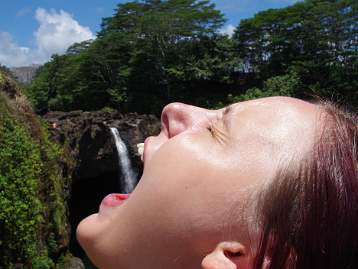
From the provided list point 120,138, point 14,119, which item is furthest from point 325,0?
point 14,119

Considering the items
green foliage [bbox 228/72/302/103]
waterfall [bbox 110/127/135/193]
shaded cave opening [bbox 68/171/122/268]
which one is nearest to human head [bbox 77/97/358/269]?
waterfall [bbox 110/127/135/193]

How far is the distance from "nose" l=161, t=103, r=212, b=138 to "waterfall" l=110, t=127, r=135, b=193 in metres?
13.8

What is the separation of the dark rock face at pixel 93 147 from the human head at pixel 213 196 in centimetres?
962

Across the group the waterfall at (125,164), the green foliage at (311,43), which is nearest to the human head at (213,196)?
the waterfall at (125,164)

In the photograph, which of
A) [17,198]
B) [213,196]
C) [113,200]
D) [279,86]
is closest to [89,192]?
[279,86]

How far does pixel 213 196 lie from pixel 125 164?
1450 cm

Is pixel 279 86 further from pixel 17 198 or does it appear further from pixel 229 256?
pixel 229 256

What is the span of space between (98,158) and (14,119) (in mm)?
8508

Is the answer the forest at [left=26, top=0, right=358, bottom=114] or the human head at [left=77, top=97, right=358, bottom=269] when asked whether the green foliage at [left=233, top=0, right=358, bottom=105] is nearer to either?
the forest at [left=26, top=0, right=358, bottom=114]

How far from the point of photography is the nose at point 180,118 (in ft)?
3.19

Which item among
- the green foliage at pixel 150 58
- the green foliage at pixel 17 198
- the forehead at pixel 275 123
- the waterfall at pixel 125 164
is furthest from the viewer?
the green foliage at pixel 150 58

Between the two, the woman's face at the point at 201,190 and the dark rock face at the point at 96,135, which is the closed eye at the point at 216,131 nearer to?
the woman's face at the point at 201,190

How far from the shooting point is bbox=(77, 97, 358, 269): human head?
73 cm

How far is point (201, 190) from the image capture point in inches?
30.3
